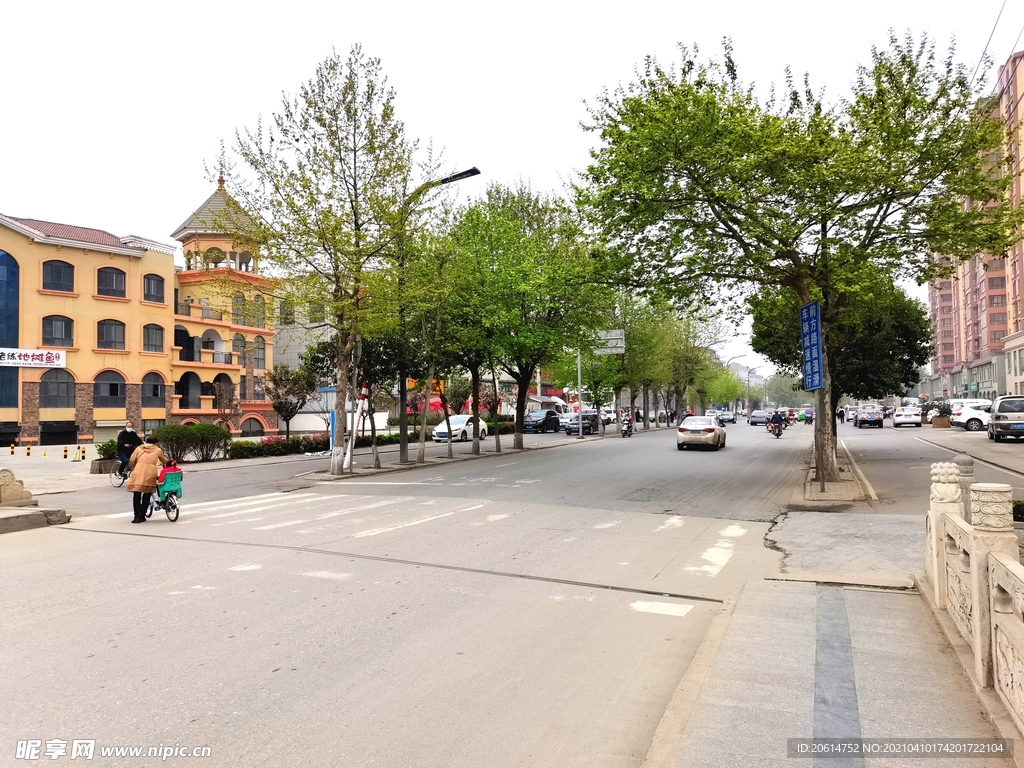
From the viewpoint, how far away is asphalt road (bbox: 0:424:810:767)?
12.6 feet

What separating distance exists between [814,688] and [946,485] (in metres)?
2.65

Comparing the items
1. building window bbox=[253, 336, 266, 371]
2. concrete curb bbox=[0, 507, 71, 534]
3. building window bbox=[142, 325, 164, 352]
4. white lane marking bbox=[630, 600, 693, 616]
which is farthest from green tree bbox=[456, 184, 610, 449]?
building window bbox=[253, 336, 266, 371]

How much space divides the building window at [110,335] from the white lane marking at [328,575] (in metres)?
39.7

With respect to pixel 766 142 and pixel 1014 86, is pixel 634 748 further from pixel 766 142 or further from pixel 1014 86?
pixel 1014 86

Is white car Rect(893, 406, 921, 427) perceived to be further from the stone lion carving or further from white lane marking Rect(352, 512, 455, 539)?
the stone lion carving

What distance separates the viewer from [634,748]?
369cm

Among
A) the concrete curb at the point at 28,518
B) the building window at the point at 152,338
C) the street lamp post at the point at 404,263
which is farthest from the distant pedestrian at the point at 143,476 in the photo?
the building window at the point at 152,338

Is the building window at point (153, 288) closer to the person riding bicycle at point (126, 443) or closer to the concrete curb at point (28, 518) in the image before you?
the person riding bicycle at point (126, 443)

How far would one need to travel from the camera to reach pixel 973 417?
40469mm

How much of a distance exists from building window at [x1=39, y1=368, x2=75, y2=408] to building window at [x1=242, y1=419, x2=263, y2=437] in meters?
13.5

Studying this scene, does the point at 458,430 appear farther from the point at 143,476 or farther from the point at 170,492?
the point at 143,476

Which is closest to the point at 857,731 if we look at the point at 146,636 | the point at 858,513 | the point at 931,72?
the point at 146,636

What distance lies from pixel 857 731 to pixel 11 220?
4603cm

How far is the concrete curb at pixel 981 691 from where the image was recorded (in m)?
3.41
